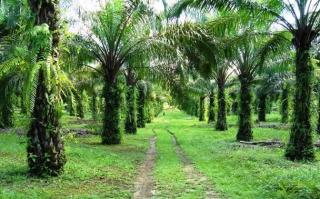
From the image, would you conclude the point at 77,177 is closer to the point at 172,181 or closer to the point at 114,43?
the point at 172,181

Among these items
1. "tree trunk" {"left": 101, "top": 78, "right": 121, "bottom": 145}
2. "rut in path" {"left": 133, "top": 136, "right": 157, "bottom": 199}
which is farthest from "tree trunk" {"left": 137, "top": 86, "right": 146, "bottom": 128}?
"rut in path" {"left": 133, "top": 136, "right": 157, "bottom": 199}

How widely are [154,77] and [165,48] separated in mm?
4031

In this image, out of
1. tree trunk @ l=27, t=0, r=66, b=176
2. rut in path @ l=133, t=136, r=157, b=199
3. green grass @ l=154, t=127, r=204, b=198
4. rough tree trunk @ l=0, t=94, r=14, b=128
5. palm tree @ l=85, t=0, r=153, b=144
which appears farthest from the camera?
rough tree trunk @ l=0, t=94, r=14, b=128

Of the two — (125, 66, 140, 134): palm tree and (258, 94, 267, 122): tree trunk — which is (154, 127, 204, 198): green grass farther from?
(258, 94, 267, 122): tree trunk

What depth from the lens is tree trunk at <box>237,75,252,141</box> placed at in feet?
79.6

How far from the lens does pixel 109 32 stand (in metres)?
20.7

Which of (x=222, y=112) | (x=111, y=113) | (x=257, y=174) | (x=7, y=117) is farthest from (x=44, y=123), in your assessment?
(x=222, y=112)

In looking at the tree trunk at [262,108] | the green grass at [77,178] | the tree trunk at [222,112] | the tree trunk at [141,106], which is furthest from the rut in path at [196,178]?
the tree trunk at [262,108]

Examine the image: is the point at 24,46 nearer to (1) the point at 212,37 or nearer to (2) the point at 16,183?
(2) the point at 16,183

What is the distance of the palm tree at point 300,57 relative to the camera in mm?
15242

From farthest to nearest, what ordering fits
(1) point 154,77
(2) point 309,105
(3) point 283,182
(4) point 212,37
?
1. (1) point 154,77
2. (4) point 212,37
3. (2) point 309,105
4. (3) point 283,182

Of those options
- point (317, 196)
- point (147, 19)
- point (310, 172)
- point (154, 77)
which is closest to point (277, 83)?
point (154, 77)

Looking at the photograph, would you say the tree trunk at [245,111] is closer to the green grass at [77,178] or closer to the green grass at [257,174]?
the green grass at [257,174]

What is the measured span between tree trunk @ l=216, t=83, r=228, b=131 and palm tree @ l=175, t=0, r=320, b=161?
17.8 metres
